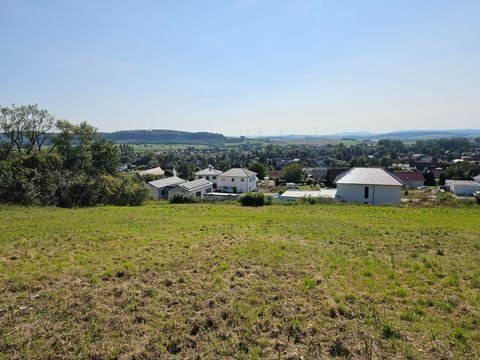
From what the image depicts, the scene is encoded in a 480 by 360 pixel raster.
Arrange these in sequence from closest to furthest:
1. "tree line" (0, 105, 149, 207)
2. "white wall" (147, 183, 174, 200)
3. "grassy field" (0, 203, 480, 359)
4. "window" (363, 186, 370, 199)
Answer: "grassy field" (0, 203, 480, 359) → "tree line" (0, 105, 149, 207) → "window" (363, 186, 370, 199) → "white wall" (147, 183, 174, 200)

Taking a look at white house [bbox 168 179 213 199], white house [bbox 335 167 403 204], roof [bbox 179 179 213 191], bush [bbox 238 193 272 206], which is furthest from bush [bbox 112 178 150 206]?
white house [bbox 335 167 403 204]

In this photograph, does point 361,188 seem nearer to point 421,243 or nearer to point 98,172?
point 421,243

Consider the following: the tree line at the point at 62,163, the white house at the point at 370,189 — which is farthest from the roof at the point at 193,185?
the white house at the point at 370,189

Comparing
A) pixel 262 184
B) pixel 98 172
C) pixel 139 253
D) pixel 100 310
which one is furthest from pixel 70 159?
pixel 262 184

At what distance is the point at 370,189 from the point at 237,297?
2829 cm

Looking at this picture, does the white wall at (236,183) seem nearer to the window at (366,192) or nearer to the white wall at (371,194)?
the white wall at (371,194)

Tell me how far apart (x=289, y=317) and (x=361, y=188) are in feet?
93.2

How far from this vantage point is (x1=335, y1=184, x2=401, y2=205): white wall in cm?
3018

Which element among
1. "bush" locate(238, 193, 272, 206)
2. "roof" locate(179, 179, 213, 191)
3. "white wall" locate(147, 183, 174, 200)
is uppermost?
"bush" locate(238, 193, 272, 206)

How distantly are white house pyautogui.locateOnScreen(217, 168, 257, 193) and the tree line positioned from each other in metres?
20.3

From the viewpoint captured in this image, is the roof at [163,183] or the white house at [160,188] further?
the roof at [163,183]

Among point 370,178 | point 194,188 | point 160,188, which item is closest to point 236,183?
point 194,188

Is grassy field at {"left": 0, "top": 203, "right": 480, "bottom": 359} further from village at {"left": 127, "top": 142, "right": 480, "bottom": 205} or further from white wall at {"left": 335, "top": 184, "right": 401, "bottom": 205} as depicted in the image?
white wall at {"left": 335, "top": 184, "right": 401, "bottom": 205}

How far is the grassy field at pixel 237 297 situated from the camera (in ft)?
14.3
